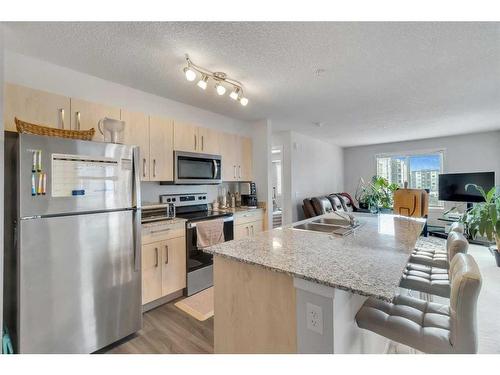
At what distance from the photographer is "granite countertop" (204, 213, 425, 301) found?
98 centimetres

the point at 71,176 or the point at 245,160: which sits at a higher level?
the point at 245,160

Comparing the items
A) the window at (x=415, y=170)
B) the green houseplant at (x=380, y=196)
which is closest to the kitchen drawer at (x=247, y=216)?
the green houseplant at (x=380, y=196)

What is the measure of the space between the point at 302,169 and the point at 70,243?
13.8 feet

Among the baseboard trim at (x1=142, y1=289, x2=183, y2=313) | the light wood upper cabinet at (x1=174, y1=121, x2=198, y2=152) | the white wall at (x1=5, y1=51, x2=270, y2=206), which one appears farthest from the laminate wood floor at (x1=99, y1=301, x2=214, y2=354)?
the light wood upper cabinet at (x1=174, y1=121, x2=198, y2=152)

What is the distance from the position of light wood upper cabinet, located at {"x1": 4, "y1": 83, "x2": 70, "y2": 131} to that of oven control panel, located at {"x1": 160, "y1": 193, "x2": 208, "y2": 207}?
4.07ft

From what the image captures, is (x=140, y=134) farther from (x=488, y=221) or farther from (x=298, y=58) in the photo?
(x=488, y=221)

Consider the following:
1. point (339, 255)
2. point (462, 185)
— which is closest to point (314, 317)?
point (339, 255)

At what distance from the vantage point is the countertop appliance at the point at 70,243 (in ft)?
4.83

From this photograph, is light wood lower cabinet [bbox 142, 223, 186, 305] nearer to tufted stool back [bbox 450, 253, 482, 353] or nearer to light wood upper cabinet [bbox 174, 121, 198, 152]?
light wood upper cabinet [bbox 174, 121, 198, 152]

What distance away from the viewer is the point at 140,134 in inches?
96.2
